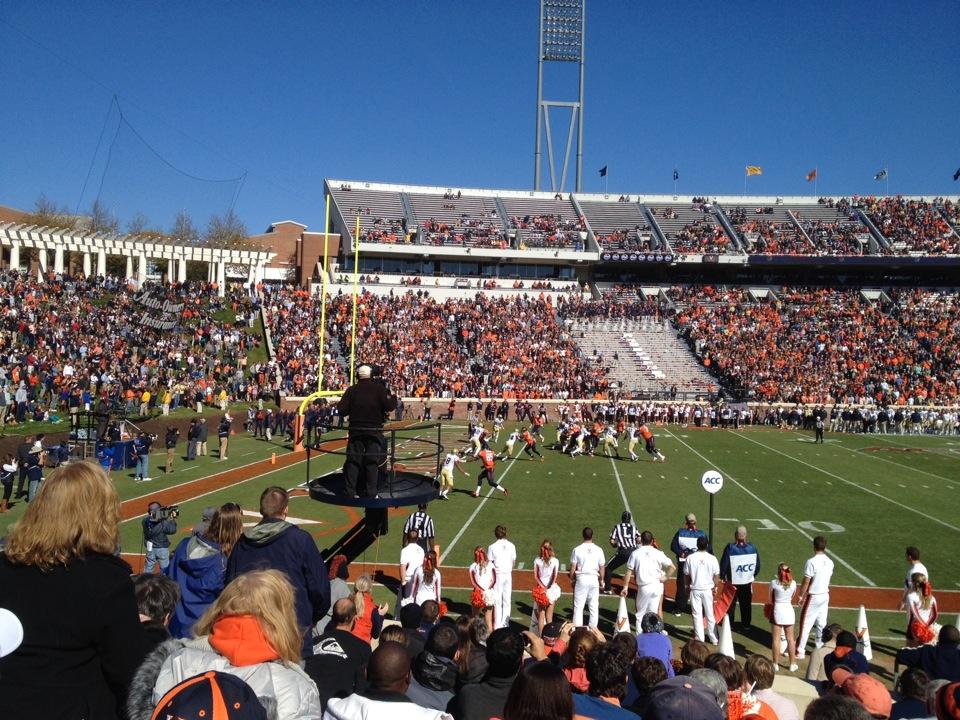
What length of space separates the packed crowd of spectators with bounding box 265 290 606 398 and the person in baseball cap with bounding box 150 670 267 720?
3636cm

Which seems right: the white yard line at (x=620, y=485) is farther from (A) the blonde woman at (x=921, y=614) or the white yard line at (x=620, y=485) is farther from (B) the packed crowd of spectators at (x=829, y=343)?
(B) the packed crowd of spectators at (x=829, y=343)

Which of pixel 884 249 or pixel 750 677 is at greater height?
pixel 884 249

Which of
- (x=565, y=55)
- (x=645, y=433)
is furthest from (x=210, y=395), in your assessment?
(x=565, y=55)

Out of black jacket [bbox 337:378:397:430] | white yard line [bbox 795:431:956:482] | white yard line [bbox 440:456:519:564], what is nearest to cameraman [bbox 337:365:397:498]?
black jacket [bbox 337:378:397:430]

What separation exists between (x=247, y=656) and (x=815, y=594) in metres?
9.01

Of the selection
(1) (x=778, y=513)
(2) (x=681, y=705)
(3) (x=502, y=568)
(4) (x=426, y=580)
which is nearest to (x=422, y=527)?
(4) (x=426, y=580)

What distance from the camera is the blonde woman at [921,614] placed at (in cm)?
937

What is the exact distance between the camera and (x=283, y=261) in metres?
93.1

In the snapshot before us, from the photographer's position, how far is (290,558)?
15.9 feet

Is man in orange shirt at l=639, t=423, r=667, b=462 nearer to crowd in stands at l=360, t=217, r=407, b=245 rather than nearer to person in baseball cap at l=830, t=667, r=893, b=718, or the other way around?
person in baseball cap at l=830, t=667, r=893, b=718

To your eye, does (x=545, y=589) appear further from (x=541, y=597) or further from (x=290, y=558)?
(x=290, y=558)

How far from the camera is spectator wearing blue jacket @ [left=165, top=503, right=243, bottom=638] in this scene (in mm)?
5387

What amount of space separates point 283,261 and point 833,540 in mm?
83912

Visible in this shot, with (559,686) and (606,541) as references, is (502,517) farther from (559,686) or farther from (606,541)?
(559,686)
